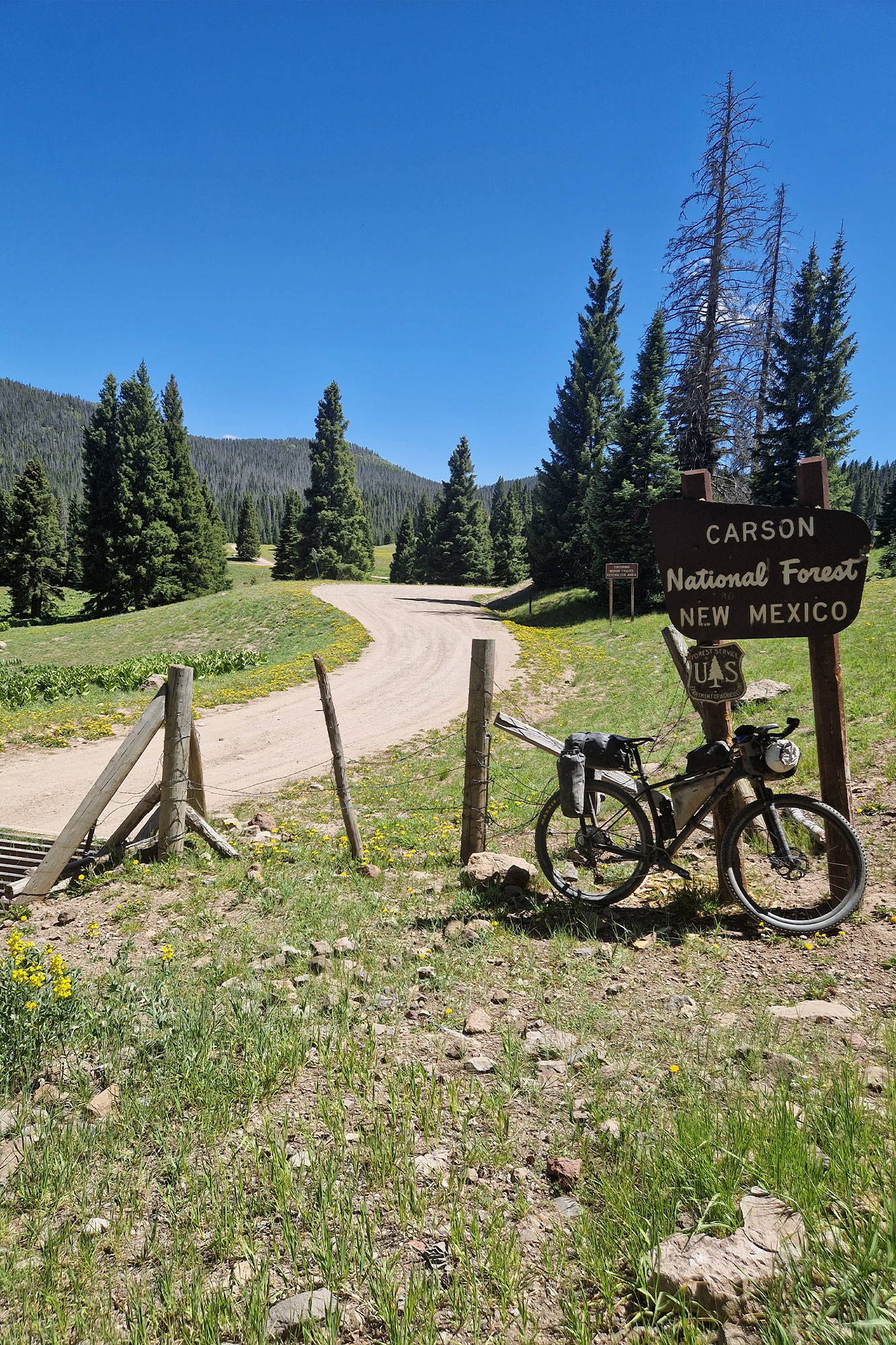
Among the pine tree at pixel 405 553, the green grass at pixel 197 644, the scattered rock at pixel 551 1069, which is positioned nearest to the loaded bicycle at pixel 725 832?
the scattered rock at pixel 551 1069

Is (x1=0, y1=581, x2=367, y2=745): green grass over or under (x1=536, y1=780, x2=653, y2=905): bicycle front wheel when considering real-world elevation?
over

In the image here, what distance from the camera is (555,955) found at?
4430 mm

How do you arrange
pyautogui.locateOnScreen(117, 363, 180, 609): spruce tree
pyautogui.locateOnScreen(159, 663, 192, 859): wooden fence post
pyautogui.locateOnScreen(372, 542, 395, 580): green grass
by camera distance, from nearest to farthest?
pyautogui.locateOnScreen(159, 663, 192, 859): wooden fence post < pyautogui.locateOnScreen(117, 363, 180, 609): spruce tree < pyautogui.locateOnScreen(372, 542, 395, 580): green grass

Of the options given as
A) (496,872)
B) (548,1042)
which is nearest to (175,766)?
(496,872)

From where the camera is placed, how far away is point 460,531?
47750mm

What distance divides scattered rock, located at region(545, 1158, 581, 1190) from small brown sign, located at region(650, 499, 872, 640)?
3228 millimetres

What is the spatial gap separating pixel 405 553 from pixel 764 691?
192 ft

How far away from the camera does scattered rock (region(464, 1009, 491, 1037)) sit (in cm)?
360

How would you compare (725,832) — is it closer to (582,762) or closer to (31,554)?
(582,762)

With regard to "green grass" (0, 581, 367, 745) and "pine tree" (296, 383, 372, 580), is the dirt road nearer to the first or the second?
"green grass" (0, 581, 367, 745)

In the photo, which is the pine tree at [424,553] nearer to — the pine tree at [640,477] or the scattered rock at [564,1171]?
the pine tree at [640,477]

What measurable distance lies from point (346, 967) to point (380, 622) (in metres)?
22.1

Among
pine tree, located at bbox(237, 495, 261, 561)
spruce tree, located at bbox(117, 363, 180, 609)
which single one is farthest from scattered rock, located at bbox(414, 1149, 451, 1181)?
pine tree, located at bbox(237, 495, 261, 561)

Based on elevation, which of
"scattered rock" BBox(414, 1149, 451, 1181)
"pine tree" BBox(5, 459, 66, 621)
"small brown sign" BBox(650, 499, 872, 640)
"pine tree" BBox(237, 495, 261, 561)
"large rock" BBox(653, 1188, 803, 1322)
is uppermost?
"pine tree" BBox(237, 495, 261, 561)
